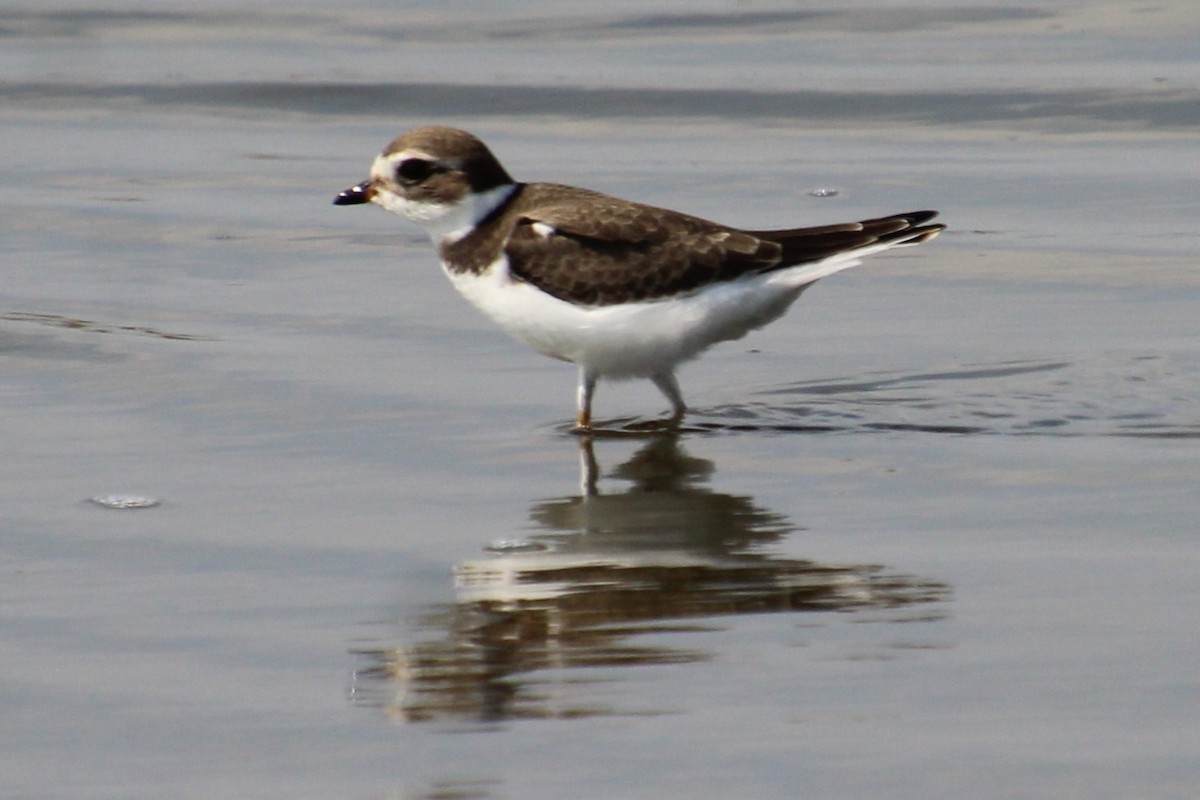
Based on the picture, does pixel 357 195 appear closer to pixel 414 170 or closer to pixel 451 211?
pixel 414 170

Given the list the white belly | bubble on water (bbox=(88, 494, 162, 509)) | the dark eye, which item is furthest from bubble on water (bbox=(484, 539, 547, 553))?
the dark eye

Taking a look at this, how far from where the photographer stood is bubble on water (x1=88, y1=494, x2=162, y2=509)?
218 inches

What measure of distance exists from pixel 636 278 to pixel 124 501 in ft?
6.27

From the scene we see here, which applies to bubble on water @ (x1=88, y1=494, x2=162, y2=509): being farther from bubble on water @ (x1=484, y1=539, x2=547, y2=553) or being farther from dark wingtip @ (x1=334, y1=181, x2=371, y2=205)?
dark wingtip @ (x1=334, y1=181, x2=371, y2=205)

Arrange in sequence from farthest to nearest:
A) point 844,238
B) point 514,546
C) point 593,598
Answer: point 844,238 → point 514,546 → point 593,598

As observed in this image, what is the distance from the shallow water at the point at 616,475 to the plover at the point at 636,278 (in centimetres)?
25

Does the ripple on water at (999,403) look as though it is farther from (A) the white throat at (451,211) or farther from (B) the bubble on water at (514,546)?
(B) the bubble on water at (514,546)

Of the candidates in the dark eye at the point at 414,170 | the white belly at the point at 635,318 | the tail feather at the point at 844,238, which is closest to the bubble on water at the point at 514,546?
the white belly at the point at 635,318

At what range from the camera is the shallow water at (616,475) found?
3854 mm

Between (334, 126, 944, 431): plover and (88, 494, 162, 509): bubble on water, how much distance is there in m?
1.52

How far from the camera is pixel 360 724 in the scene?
394 cm

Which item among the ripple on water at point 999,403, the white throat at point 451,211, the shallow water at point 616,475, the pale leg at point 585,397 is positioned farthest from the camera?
the white throat at point 451,211

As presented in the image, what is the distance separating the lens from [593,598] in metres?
4.68

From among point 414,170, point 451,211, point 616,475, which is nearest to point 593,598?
point 616,475
